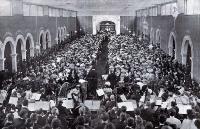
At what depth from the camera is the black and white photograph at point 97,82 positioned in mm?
10133

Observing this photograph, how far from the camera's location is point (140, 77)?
57.3 feet

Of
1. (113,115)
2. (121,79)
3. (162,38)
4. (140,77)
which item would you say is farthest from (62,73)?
(162,38)

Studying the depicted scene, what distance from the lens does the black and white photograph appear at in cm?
1013

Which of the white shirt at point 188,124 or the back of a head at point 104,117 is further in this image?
the back of a head at point 104,117

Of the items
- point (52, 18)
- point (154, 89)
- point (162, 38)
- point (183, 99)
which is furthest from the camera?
point (52, 18)

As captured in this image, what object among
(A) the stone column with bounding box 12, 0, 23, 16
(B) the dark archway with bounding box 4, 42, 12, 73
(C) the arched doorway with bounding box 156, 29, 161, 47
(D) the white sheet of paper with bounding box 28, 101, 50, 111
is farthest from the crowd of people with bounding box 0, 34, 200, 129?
(C) the arched doorway with bounding box 156, 29, 161, 47

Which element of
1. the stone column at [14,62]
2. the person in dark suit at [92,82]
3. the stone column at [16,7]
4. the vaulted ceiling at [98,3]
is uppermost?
the vaulted ceiling at [98,3]

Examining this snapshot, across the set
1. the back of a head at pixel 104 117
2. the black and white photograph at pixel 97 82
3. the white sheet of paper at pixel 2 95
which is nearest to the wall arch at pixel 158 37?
the black and white photograph at pixel 97 82

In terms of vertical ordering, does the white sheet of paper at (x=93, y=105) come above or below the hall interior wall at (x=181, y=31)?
below

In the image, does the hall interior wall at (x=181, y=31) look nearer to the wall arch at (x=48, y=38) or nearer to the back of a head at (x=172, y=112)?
the back of a head at (x=172, y=112)

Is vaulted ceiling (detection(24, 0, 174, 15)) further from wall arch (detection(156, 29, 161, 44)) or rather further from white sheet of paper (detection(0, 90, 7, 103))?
white sheet of paper (detection(0, 90, 7, 103))

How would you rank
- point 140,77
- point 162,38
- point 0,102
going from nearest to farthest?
point 0,102
point 140,77
point 162,38

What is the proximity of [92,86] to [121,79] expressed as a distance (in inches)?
66.1

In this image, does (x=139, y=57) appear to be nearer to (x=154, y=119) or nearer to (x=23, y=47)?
(x=23, y=47)
